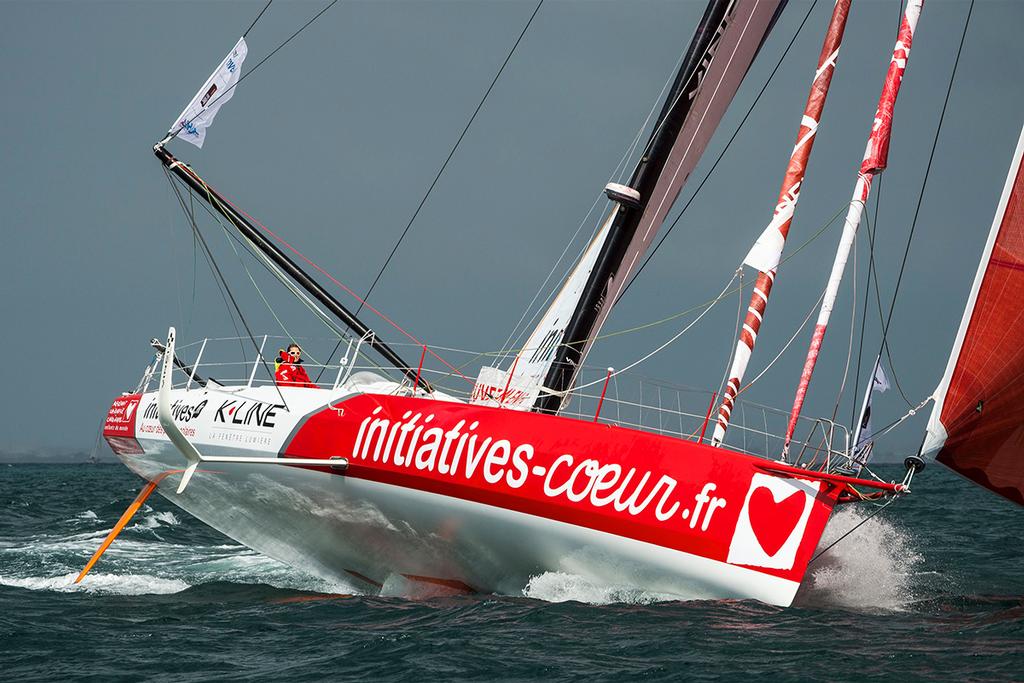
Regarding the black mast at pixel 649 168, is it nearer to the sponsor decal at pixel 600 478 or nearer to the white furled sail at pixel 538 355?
the white furled sail at pixel 538 355

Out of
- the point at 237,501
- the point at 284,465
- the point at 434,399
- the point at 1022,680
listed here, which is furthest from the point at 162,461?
the point at 1022,680

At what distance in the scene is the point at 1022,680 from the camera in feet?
19.6

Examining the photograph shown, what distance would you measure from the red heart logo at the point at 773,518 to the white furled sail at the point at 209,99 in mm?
6522

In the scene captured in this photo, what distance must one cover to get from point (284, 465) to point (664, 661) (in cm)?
403

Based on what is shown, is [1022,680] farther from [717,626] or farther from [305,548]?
[305,548]

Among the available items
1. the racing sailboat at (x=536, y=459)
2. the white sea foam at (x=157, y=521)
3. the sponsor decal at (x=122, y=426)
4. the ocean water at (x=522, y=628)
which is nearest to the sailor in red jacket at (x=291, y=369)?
the racing sailboat at (x=536, y=459)

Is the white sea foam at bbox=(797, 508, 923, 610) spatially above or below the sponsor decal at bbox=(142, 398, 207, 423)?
above

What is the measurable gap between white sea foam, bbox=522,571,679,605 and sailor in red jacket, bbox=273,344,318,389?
3.24 m

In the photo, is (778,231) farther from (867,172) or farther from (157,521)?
(157,521)

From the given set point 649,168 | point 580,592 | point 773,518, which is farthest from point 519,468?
point 649,168

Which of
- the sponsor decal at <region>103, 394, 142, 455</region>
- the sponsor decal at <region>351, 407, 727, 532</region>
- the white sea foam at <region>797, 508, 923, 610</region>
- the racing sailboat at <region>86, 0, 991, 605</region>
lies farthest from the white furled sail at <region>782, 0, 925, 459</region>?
the sponsor decal at <region>103, 394, 142, 455</region>

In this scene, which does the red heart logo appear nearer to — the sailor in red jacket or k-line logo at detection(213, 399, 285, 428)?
k-line logo at detection(213, 399, 285, 428)

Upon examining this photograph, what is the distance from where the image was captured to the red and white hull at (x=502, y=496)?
7.55m

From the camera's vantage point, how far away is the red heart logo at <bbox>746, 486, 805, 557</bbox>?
746 cm
